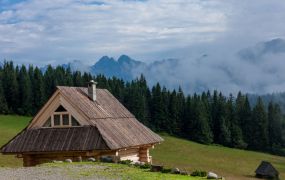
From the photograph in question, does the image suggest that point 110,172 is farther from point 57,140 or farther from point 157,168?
point 57,140

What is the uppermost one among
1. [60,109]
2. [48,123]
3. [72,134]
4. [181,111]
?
[60,109]

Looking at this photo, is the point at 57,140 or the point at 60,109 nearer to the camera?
the point at 57,140

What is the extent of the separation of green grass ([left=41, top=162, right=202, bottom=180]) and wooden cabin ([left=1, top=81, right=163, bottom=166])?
394 cm

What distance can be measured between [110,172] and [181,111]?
367 feet

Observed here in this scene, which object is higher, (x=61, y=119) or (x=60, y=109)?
(x=60, y=109)

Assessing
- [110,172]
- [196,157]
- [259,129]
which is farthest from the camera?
[259,129]

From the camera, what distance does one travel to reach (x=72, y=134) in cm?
3052

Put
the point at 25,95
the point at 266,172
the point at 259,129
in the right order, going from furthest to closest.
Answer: the point at 259,129 → the point at 25,95 → the point at 266,172

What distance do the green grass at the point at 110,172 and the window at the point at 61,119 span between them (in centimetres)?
608

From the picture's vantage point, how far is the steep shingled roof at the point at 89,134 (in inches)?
1163

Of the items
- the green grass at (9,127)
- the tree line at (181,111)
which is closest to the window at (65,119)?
the green grass at (9,127)

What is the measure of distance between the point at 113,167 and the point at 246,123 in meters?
116

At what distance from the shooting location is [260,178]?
72.2 metres

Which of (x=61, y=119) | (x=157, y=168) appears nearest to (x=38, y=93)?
(x=61, y=119)
